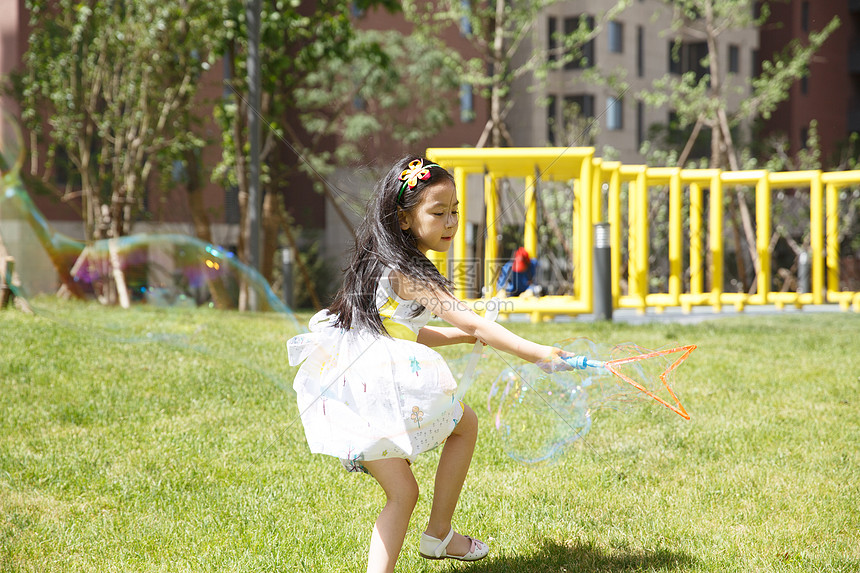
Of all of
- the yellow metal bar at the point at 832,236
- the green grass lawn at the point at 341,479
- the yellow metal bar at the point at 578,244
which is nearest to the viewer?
the green grass lawn at the point at 341,479

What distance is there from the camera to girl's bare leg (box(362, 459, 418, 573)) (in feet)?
8.02

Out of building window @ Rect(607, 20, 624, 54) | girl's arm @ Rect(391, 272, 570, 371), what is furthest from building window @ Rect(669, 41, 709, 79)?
girl's arm @ Rect(391, 272, 570, 371)

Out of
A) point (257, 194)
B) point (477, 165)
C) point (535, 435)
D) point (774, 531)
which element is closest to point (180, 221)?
point (257, 194)

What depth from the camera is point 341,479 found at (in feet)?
12.5

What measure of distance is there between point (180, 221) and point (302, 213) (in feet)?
24.8

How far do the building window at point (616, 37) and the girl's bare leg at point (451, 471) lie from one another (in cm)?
2875

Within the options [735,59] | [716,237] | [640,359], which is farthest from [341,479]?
[735,59]

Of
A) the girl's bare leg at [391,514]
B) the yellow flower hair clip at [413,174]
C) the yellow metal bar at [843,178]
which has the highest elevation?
the yellow metal bar at [843,178]

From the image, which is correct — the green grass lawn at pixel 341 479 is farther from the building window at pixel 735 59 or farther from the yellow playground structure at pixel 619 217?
the building window at pixel 735 59

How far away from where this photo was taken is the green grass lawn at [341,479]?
9.89ft

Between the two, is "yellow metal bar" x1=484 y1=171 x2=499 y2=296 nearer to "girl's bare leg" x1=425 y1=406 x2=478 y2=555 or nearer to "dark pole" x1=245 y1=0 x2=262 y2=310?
"dark pole" x1=245 y1=0 x2=262 y2=310

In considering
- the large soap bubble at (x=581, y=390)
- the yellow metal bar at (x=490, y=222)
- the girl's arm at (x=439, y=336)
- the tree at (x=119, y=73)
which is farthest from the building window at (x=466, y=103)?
the girl's arm at (x=439, y=336)

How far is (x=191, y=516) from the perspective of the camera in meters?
3.36

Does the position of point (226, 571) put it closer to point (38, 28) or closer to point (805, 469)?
point (805, 469)
